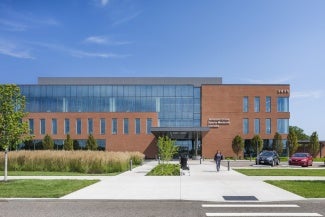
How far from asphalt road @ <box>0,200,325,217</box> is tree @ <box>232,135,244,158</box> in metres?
56.3

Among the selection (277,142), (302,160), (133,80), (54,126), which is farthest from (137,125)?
(302,160)

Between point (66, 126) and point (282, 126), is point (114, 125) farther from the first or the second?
point (282, 126)

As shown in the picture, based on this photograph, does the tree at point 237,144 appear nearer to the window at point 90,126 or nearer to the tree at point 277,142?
the tree at point 277,142

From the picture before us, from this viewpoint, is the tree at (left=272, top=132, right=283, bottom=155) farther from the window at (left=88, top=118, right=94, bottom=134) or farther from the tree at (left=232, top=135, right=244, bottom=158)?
the window at (left=88, top=118, right=94, bottom=134)

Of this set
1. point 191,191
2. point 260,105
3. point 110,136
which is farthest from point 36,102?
point 191,191

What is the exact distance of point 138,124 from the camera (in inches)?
2827

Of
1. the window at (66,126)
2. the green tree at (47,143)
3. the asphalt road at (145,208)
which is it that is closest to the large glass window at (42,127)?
the green tree at (47,143)

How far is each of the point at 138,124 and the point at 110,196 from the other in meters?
57.0

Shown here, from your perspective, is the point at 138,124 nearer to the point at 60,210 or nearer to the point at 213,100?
the point at 213,100

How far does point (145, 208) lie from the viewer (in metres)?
12.2

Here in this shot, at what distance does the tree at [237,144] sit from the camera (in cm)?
6956

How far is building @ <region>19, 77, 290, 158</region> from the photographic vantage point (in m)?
71.8

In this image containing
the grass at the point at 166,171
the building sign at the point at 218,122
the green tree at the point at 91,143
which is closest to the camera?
the grass at the point at 166,171

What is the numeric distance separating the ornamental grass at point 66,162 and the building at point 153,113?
3812 centimetres
